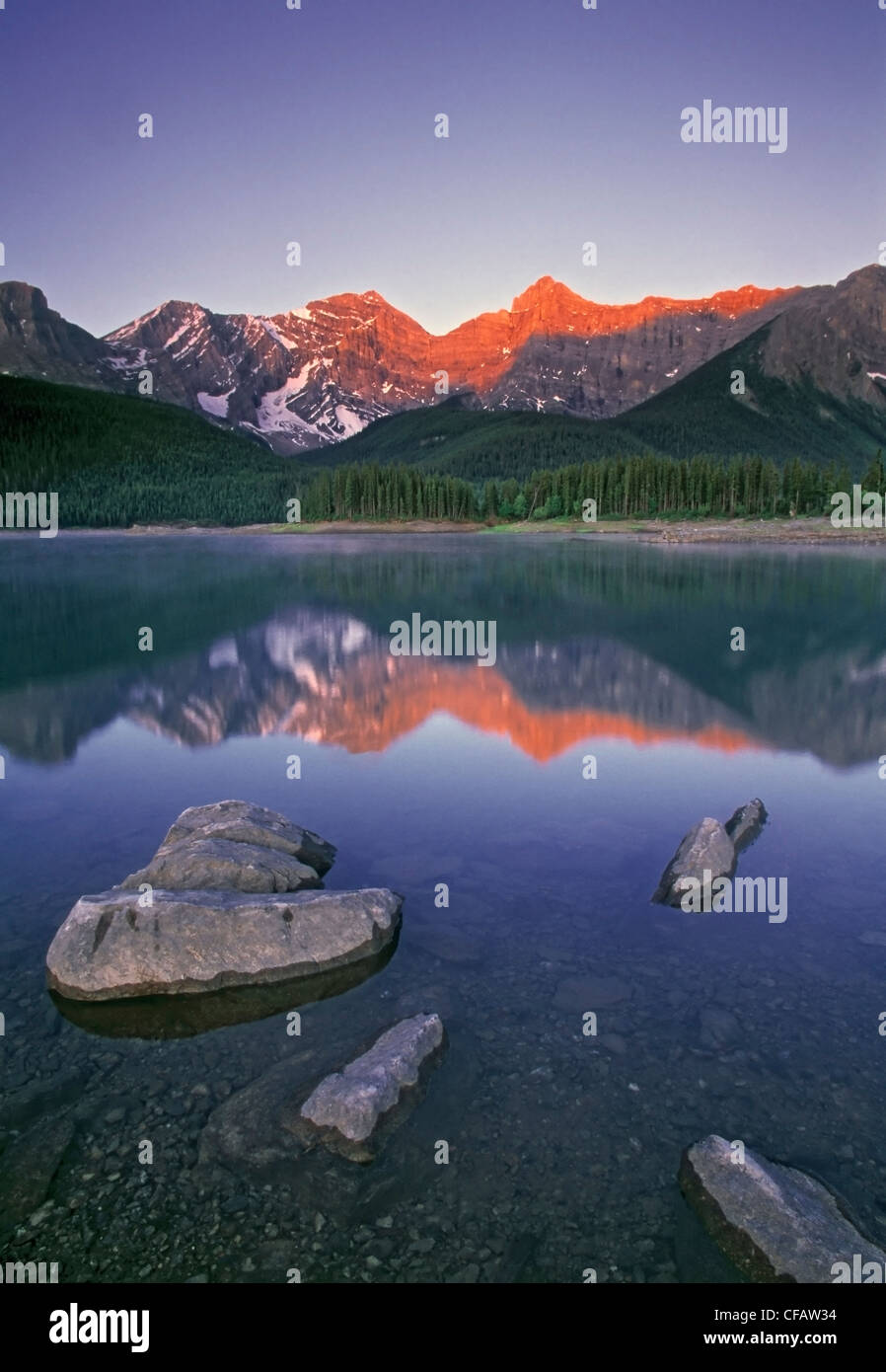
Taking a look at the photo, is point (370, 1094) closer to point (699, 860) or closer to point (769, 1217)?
point (769, 1217)

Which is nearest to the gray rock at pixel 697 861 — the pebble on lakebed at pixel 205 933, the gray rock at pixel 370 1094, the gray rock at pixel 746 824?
the gray rock at pixel 746 824

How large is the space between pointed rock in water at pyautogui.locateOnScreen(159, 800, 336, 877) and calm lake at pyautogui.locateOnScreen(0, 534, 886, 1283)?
0.60 meters

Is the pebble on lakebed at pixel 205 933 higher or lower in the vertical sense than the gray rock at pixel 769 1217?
higher

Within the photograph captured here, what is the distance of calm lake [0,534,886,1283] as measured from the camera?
7.18 meters

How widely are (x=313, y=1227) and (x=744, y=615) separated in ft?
149

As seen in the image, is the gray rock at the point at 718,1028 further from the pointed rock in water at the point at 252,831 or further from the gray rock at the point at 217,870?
the pointed rock in water at the point at 252,831

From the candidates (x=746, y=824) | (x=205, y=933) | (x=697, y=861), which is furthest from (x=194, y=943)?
(x=746, y=824)

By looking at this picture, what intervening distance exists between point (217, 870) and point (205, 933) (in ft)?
5.24

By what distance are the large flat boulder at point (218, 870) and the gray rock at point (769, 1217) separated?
23.0 feet

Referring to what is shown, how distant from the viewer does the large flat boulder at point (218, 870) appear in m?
12.1

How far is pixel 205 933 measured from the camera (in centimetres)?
1075

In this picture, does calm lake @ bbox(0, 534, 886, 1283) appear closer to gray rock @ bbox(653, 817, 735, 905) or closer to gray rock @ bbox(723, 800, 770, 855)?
gray rock @ bbox(723, 800, 770, 855)
